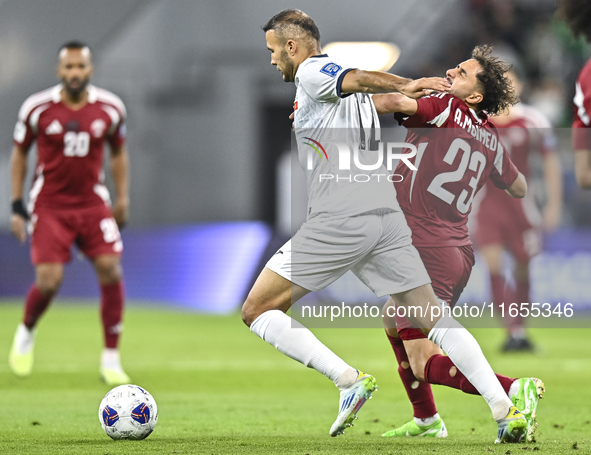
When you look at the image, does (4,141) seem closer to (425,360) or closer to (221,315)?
(221,315)

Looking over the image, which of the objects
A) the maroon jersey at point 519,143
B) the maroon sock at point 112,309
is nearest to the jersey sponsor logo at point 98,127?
the maroon sock at point 112,309

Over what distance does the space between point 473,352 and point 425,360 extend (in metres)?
0.37

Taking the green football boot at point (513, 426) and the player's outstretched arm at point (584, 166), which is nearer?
the player's outstretched arm at point (584, 166)

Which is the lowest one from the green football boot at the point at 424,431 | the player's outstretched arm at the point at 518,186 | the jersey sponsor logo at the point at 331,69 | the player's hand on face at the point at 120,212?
the green football boot at the point at 424,431

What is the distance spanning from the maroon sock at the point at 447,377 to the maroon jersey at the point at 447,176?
60 centimetres

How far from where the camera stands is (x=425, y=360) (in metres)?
4.77

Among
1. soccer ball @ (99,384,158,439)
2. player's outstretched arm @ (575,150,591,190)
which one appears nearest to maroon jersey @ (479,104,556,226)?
player's outstretched arm @ (575,150,591,190)

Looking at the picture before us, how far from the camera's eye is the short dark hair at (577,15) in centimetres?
400

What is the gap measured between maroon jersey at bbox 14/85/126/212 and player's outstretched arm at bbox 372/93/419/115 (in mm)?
3647

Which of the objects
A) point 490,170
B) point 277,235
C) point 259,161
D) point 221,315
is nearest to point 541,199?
point 277,235

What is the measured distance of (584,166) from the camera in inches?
159

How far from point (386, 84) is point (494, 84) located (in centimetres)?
80

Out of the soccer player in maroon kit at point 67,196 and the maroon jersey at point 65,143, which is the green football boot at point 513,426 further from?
the maroon jersey at point 65,143

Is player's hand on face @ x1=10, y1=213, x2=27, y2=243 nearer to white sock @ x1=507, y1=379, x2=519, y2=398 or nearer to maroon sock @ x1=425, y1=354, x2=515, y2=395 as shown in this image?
maroon sock @ x1=425, y1=354, x2=515, y2=395
